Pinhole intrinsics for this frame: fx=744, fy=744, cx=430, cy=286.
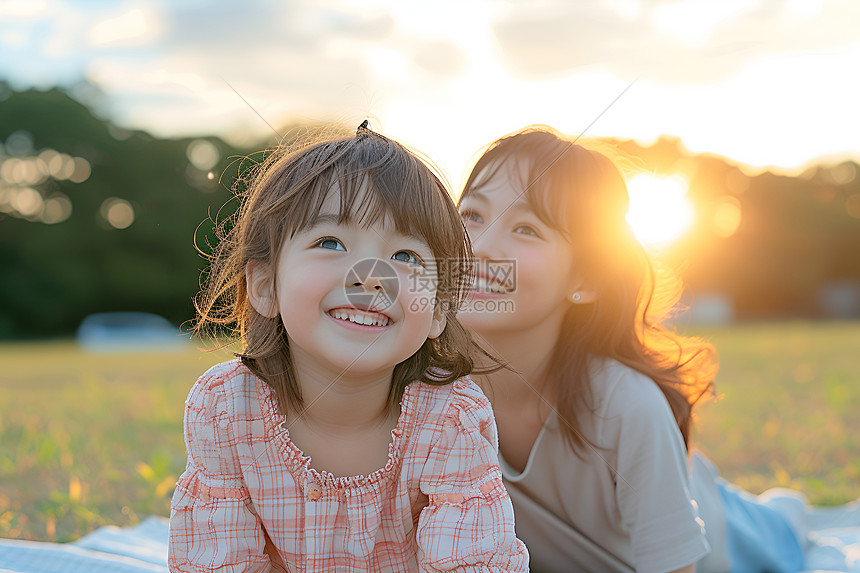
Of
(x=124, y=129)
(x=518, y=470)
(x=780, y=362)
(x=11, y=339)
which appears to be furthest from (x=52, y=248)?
(x=518, y=470)

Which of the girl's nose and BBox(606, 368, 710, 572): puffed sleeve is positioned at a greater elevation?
the girl's nose

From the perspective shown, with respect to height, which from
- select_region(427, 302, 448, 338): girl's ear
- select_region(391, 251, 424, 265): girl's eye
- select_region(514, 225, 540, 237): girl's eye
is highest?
select_region(514, 225, 540, 237): girl's eye

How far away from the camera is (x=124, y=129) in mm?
28016

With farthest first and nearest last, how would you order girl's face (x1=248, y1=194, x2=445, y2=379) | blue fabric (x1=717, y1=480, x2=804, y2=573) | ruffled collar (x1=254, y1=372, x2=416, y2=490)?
blue fabric (x1=717, y1=480, x2=804, y2=573)
ruffled collar (x1=254, y1=372, x2=416, y2=490)
girl's face (x1=248, y1=194, x2=445, y2=379)

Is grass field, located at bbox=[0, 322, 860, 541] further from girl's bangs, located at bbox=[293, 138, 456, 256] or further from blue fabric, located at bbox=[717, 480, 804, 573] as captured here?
girl's bangs, located at bbox=[293, 138, 456, 256]

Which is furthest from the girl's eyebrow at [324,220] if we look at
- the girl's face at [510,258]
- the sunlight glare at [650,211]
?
the sunlight glare at [650,211]

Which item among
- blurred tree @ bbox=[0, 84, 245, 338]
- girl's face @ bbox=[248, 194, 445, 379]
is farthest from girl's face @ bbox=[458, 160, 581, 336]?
blurred tree @ bbox=[0, 84, 245, 338]

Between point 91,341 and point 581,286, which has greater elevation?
point 581,286

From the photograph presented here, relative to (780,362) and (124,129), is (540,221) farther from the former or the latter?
(124,129)

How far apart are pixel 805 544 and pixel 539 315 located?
Result: 1.64 m

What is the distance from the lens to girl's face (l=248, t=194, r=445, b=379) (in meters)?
1.61

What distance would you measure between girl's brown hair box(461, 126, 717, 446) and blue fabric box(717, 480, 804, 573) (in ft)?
1.91

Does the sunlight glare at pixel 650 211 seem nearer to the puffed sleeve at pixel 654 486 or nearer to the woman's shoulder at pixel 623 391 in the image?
the woman's shoulder at pixel 623 391

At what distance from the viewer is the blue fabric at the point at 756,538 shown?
2.72m
